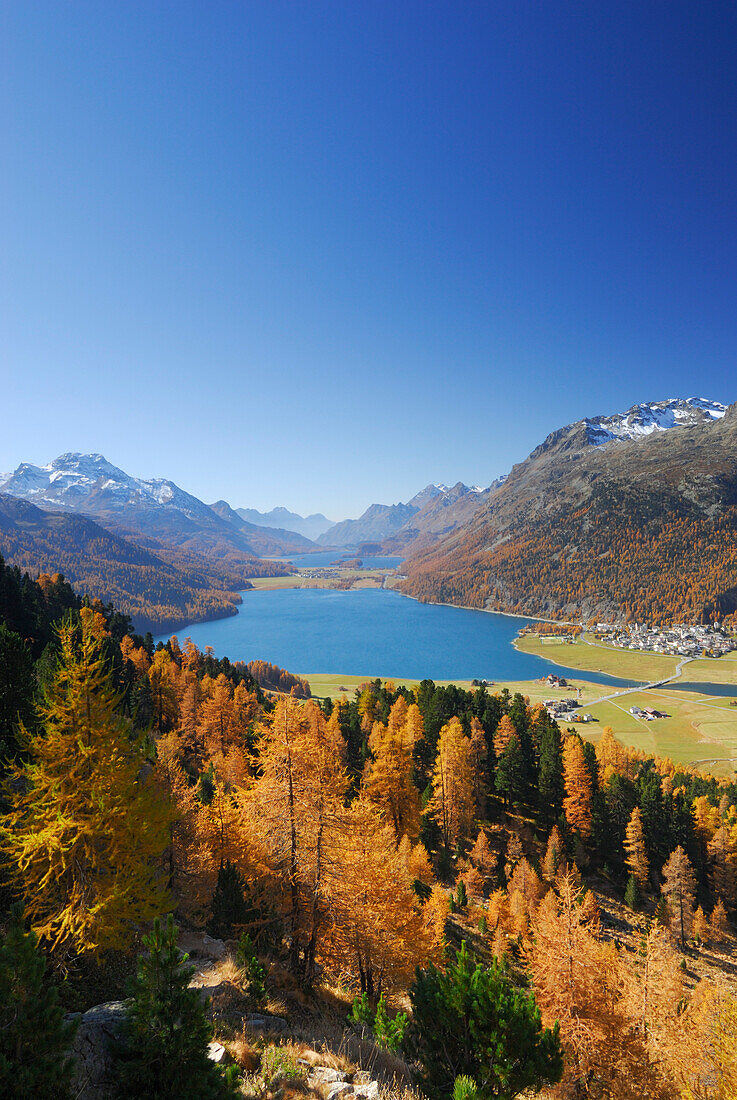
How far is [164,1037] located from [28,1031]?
6.04 feet

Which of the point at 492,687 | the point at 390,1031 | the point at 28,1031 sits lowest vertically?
the point at 492,687

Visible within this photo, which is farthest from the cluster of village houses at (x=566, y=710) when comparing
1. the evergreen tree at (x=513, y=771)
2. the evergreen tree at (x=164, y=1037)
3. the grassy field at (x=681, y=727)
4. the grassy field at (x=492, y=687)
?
the evergreen tree at (x=164, y=1037)

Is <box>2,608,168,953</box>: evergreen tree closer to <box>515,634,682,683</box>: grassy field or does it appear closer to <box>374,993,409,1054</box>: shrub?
<box>374,993,409,1054</box>: shrub

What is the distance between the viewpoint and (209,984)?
47.8 feet

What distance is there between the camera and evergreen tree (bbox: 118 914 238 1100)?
6.46 metres

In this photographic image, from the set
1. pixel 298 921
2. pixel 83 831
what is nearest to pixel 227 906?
pixel 298 921

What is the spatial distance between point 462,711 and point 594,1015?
49863 mm

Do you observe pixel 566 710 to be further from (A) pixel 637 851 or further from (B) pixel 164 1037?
(B) pixel 164 1037

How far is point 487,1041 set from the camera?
10.9 meters

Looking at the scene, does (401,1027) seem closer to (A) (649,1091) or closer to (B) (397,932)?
(B) (397,932)

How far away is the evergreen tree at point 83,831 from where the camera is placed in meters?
13.0

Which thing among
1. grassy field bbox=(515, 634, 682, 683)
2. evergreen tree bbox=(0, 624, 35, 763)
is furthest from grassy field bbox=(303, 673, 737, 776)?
evergreen tree bbox=(0, 624, 35, 763)

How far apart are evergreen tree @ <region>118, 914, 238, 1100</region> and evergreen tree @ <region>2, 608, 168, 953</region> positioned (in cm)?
757

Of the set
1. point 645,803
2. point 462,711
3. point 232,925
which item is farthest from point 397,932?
point 462,711
